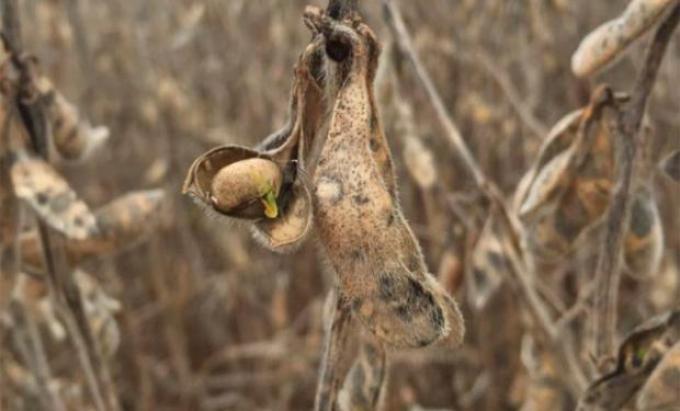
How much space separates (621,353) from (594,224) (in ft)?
0.69

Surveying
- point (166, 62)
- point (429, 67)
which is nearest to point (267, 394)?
point (429, 67)

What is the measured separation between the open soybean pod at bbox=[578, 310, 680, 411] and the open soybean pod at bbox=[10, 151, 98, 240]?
0.52 metres

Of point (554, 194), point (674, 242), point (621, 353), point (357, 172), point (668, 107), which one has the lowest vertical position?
point (674, 242)

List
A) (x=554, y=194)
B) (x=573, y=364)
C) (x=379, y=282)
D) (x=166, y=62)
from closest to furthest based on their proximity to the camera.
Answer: (x=379, y=282) → (x=554, y=194) → (x=573, y=364) → (x=166, y=62)

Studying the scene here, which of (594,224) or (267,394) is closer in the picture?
(594,224)

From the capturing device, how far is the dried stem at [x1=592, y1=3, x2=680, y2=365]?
973mm

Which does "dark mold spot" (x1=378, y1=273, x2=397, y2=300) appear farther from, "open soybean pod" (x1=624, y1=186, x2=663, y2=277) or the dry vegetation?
"open soybean pod" (x1=624, y1=186, x2=663, y2=277)

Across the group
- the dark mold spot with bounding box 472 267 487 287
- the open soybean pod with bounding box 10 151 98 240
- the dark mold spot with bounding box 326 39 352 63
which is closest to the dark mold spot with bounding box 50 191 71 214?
the open soybean pod with bounding box 10 151 98 240

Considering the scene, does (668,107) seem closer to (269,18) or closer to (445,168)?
(445,168)

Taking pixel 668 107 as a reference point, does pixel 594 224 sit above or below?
above

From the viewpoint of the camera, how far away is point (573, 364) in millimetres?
1294

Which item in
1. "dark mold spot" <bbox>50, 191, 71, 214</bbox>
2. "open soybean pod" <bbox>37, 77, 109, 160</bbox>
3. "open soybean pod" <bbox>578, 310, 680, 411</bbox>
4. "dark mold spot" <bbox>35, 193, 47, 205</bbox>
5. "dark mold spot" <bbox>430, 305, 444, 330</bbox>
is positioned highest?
"open soybean pod" <bbox>37, 77, 109, 160</bbox>

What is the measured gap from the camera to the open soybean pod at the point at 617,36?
0.88 m

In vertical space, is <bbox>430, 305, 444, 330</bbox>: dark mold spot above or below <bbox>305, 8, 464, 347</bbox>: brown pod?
below
